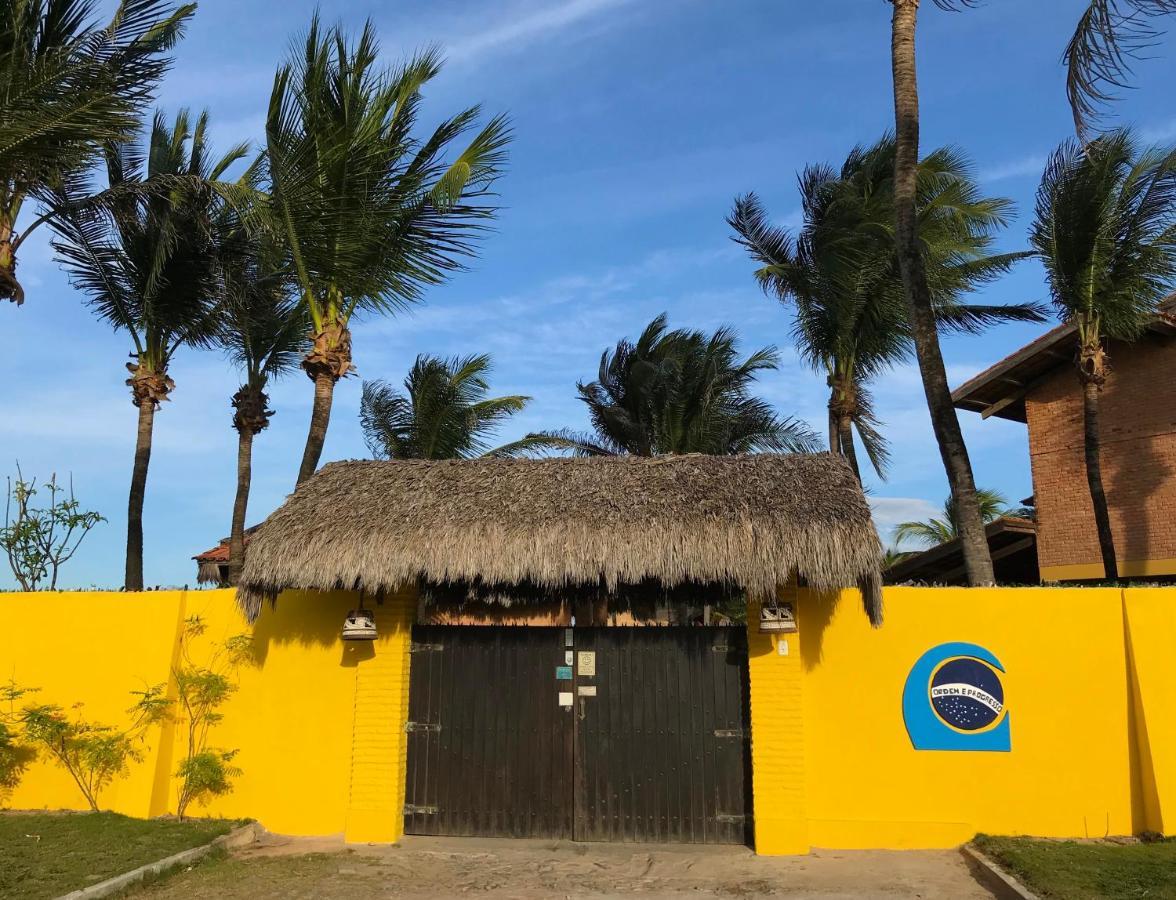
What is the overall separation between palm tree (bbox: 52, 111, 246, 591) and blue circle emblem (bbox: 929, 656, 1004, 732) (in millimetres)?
10826

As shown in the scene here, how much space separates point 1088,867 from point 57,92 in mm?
10681

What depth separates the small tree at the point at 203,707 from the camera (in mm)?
8250

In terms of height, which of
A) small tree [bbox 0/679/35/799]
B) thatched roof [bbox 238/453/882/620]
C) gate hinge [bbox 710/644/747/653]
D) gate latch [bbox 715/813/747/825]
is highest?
thatched roof [bbox 238/453/882/620]

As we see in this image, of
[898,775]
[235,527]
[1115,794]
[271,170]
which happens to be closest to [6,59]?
[271,170]

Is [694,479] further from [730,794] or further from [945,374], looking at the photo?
[945,374]

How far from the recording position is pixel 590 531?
25.9 feet

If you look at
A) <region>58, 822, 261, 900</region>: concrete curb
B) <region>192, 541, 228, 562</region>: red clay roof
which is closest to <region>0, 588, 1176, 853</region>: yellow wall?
<region>58, 822, 261, 900</region>: concrete curb

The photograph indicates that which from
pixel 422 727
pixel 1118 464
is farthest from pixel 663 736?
pixel 1118 464

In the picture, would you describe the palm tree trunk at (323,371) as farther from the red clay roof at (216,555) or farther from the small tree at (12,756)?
the red clay roof at (216,555)

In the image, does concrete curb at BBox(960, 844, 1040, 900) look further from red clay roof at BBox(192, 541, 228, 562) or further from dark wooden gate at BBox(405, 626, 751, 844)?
red clay roof at BBox(192, 541, 228, 562)

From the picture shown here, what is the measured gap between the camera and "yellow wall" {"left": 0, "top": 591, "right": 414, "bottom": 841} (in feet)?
26.4

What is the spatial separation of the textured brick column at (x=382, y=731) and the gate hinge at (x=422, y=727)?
0.24 ft

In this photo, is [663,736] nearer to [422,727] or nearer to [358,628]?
[422,727]

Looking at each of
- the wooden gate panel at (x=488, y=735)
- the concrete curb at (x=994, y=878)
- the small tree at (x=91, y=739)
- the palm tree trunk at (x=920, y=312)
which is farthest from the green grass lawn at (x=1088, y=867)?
the small tree at (x=91, y=739)
